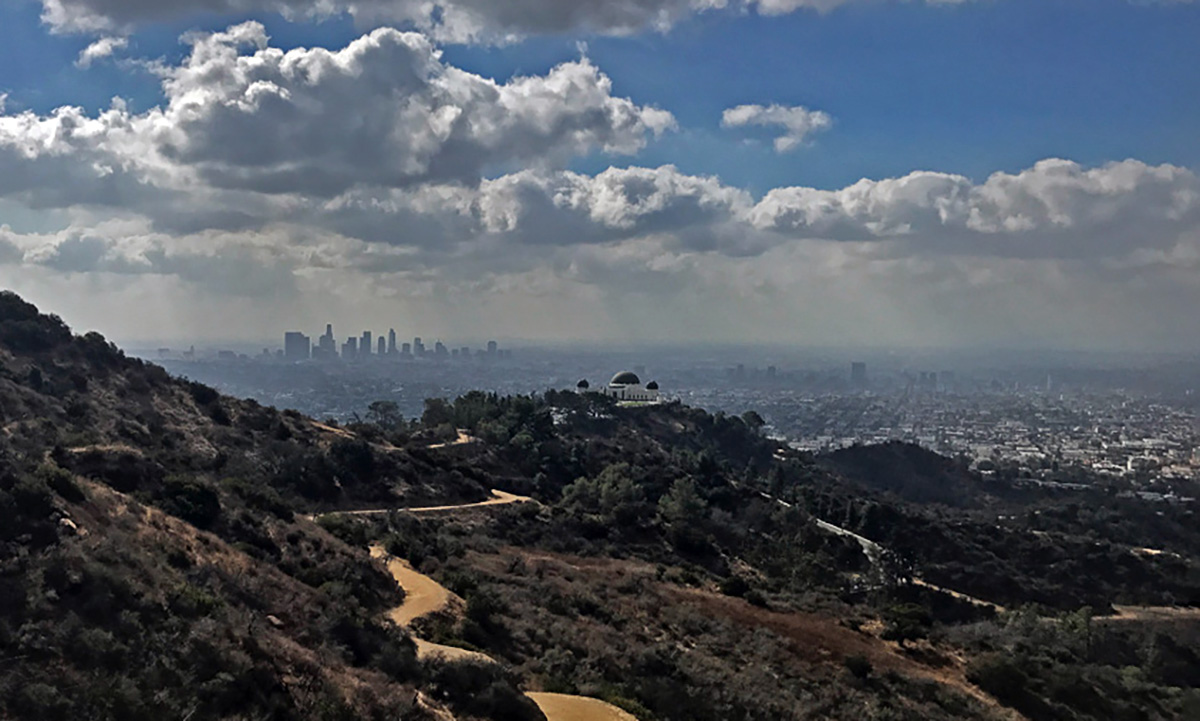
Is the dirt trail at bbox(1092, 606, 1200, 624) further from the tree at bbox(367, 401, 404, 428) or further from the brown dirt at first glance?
the tree at bbox(367, 401, 404, 428)

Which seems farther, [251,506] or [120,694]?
[251,506]

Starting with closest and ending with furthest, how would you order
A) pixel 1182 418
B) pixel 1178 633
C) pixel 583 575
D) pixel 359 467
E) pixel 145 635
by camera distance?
pixel 145 635
pixel 583 575
pixel 1178 633
pixel 359 467
pixel 1182 418

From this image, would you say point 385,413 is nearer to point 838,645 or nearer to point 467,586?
point 467,586

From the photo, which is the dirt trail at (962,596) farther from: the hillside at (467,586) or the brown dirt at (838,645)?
the brown dirt at (838,645)

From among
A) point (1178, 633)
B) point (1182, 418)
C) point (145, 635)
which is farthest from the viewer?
point (1182, 418)

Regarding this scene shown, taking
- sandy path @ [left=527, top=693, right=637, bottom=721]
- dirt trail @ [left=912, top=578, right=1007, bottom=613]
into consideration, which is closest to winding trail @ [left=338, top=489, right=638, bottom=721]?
sandy path @ [left=527, top=693, right=637, bottom=721]

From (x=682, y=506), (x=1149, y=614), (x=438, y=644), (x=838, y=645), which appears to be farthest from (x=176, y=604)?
(x=1149, y=614)

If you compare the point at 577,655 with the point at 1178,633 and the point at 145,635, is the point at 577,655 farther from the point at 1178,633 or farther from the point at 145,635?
the point at 1178,633

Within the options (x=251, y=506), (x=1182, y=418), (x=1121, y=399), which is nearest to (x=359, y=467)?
(x=251, y=506)
